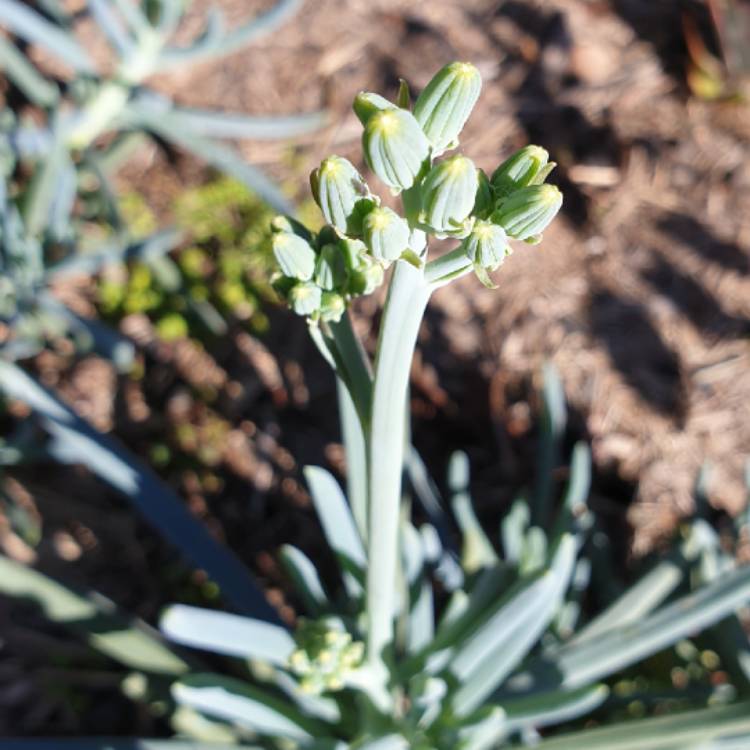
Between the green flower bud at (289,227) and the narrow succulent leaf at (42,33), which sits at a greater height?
the narrow succulent leaf at (42,33)

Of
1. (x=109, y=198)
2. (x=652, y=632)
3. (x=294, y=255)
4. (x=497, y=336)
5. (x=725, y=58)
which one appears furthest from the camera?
(x=725, y=58)

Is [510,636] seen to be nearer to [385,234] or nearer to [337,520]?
[337,520]

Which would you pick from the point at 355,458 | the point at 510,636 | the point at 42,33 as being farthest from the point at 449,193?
the point at 42,33

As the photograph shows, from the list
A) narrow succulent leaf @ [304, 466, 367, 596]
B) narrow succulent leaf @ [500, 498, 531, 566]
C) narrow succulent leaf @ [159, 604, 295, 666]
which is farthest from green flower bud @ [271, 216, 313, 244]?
narrow succulent leaf @ [500, 498, 531, 566]

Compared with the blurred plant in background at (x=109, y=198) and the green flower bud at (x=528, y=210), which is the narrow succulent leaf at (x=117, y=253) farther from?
the green flower bud at (x=528, y=210)

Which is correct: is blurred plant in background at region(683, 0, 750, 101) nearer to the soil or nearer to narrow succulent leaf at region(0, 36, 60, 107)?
the soil

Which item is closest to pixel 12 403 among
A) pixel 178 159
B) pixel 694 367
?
pixel 178 159

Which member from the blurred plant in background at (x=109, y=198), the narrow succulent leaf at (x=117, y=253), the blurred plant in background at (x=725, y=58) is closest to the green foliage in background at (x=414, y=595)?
the blurred plant in background at (x=109, y=198)
